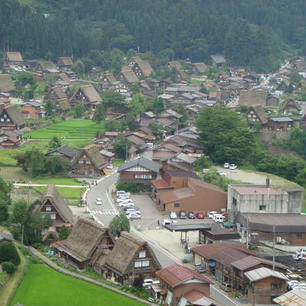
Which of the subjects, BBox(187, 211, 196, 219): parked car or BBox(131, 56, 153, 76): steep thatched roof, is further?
BBox(131, 56, 153, 76): steep thatched roof

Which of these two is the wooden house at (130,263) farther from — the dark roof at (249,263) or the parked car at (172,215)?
the parked car at (172,215)

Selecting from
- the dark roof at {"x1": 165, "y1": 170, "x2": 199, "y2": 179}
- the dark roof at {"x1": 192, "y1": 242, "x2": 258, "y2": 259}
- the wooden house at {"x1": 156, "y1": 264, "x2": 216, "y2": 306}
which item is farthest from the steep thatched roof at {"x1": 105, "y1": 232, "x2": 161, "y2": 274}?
Answer: the dark roof at {"x1": 165, "y1": 170, "x2": 199, "y2": 179}

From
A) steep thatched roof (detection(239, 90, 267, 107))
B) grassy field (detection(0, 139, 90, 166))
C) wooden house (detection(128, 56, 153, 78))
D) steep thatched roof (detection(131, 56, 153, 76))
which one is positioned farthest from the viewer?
steep thatched roof (detection(131, 56, 153, 76))

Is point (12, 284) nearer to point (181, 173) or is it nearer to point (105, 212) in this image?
point (105, 212)

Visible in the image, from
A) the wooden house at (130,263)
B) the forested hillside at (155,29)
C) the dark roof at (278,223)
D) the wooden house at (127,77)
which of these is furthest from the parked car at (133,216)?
the forested hillside at (155,29)

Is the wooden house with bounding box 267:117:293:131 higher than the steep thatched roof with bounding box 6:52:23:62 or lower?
lower

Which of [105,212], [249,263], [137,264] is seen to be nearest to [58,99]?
[105,212]

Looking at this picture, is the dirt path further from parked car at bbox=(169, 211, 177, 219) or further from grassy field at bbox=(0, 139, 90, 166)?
grassy field at bbox=(0, 139, 90, 166)
